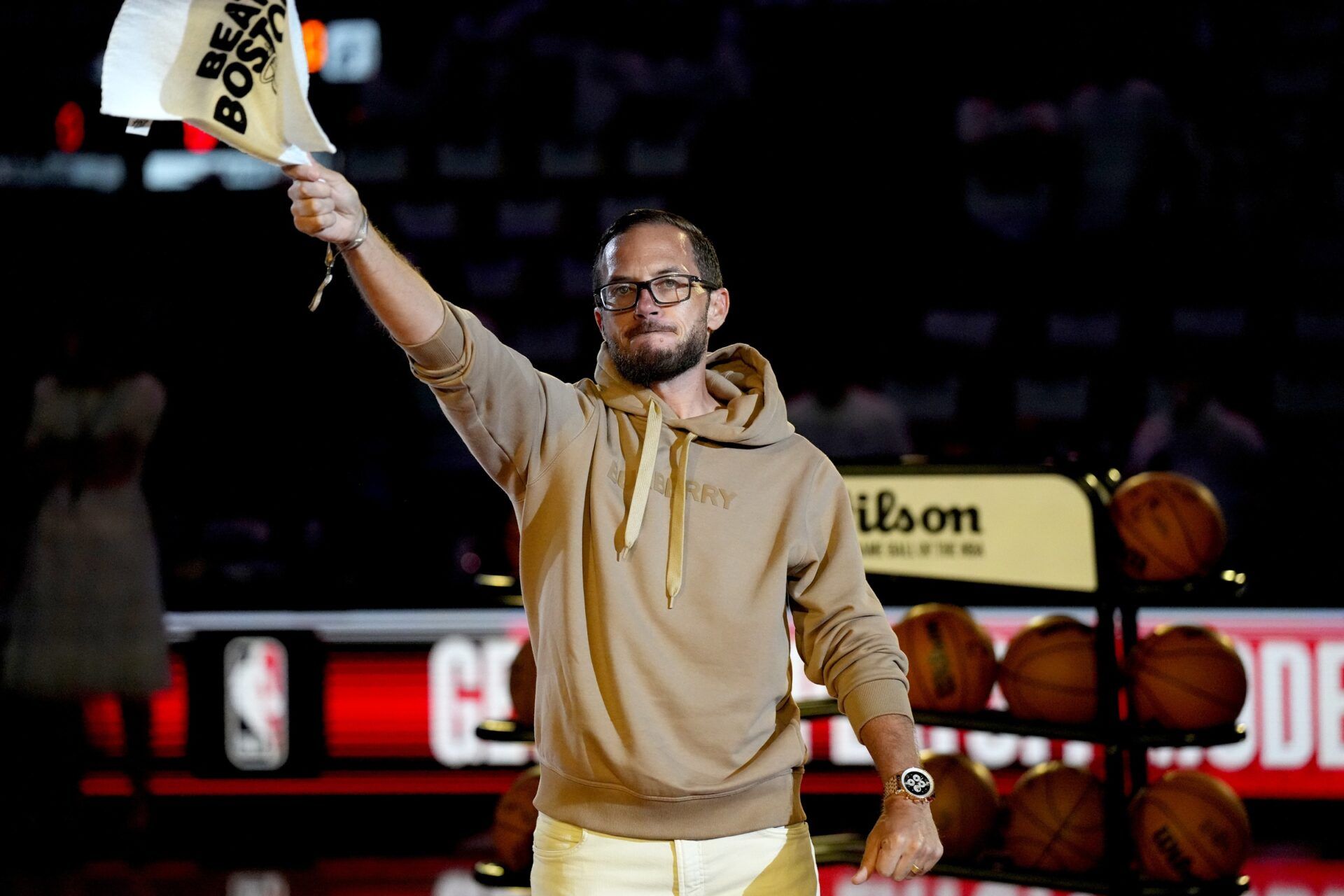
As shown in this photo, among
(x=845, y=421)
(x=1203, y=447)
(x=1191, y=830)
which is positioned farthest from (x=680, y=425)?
(x=1203, y=447)

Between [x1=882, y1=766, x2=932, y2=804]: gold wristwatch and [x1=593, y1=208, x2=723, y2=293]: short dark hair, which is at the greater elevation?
[x1=593, y1=208, x2=723, y2=293]: short dark hair

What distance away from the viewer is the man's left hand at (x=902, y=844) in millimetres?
1900

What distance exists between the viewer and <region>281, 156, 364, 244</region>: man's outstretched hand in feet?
5.62

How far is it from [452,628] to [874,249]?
13.2 feet

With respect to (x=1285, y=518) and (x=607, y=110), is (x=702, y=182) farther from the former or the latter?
(x=1285, y=518)

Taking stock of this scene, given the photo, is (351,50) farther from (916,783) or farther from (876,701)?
(916,783)

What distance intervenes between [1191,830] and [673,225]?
230 cm

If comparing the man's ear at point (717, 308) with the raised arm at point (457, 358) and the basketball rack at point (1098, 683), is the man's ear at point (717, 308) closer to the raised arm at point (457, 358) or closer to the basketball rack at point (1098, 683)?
the raised arm at point (457, 358)

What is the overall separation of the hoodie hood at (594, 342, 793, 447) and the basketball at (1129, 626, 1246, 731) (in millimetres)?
1795

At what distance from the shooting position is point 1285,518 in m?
6.80

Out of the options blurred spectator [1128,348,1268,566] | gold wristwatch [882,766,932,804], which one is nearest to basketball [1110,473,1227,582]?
gold wristwatch [882,766,932,804]

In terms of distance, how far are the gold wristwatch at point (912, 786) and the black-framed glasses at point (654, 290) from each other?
2.50 ft

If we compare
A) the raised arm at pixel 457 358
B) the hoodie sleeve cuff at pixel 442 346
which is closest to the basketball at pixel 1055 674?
the raised arm at pixel 457 358

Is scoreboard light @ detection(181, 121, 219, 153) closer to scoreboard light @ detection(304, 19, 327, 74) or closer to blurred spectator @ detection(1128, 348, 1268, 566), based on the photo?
scoreboard light @ detection(304, 19, 327, 74)
